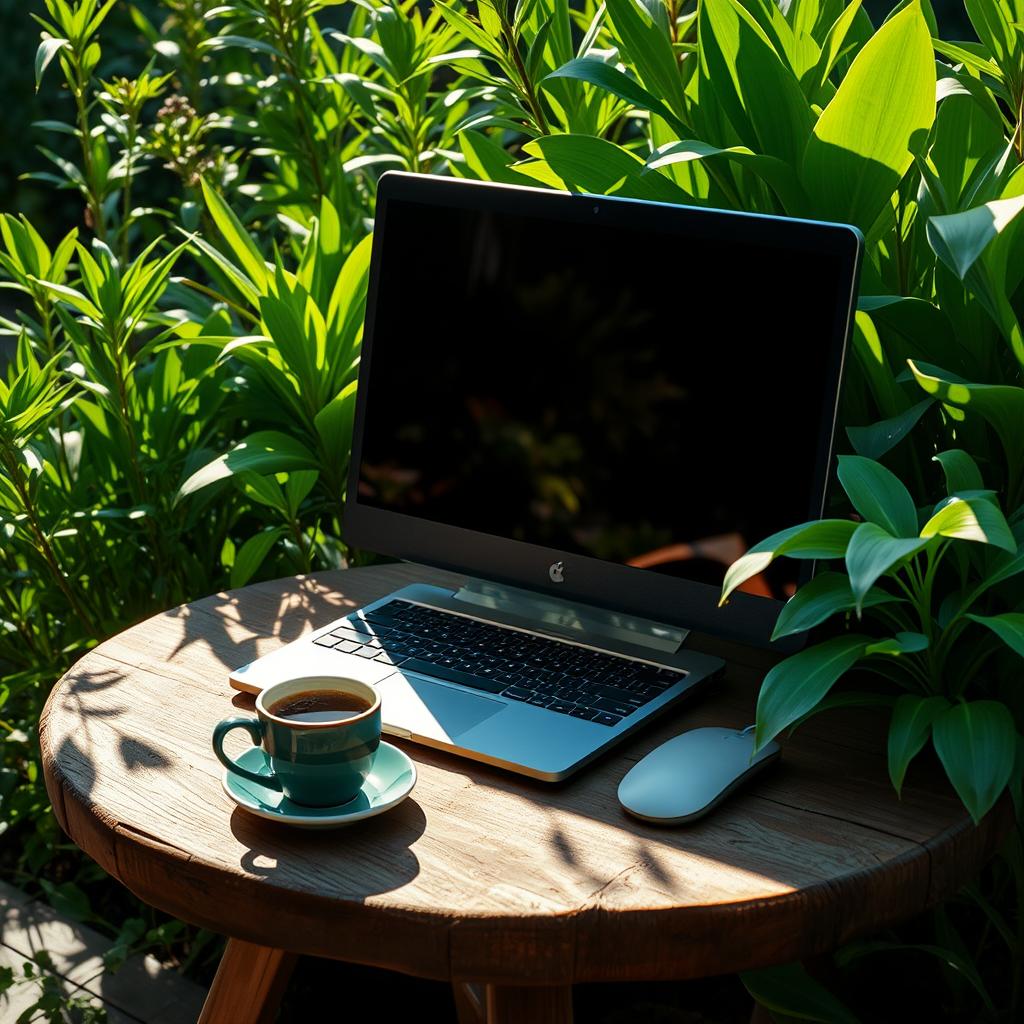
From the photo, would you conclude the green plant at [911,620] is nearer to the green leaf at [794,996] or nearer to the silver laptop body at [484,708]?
the silver laptop body at [484,708]

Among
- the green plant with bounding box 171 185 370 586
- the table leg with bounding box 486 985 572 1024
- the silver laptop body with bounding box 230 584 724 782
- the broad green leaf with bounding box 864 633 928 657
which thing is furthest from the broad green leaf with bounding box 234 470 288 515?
the broad green leaf with bounding box 864 633 928 657

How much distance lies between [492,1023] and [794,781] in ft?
1.10

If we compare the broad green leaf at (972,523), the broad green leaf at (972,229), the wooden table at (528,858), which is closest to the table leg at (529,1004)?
the wooden table at (528,858)

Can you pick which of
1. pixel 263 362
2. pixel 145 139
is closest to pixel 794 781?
pixel 263 362

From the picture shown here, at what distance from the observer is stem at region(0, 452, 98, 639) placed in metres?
1.67

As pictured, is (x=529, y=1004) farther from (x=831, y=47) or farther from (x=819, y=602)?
(x=831, y=47)

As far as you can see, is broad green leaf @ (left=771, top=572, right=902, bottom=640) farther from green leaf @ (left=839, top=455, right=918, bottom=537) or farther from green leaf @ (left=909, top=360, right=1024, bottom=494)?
green leaf @ (left=909, top=360, right=1024, bottom=494)

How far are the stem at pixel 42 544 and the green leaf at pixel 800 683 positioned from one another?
102 centimetres

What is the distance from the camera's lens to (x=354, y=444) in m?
1.51

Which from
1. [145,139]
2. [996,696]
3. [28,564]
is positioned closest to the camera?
[996,696]

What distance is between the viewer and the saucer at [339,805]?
1043 mm

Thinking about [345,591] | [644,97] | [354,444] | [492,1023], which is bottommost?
[492,1023]

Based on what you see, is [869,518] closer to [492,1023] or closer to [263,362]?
[492,1023]

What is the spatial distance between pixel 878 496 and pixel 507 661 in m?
0.42
